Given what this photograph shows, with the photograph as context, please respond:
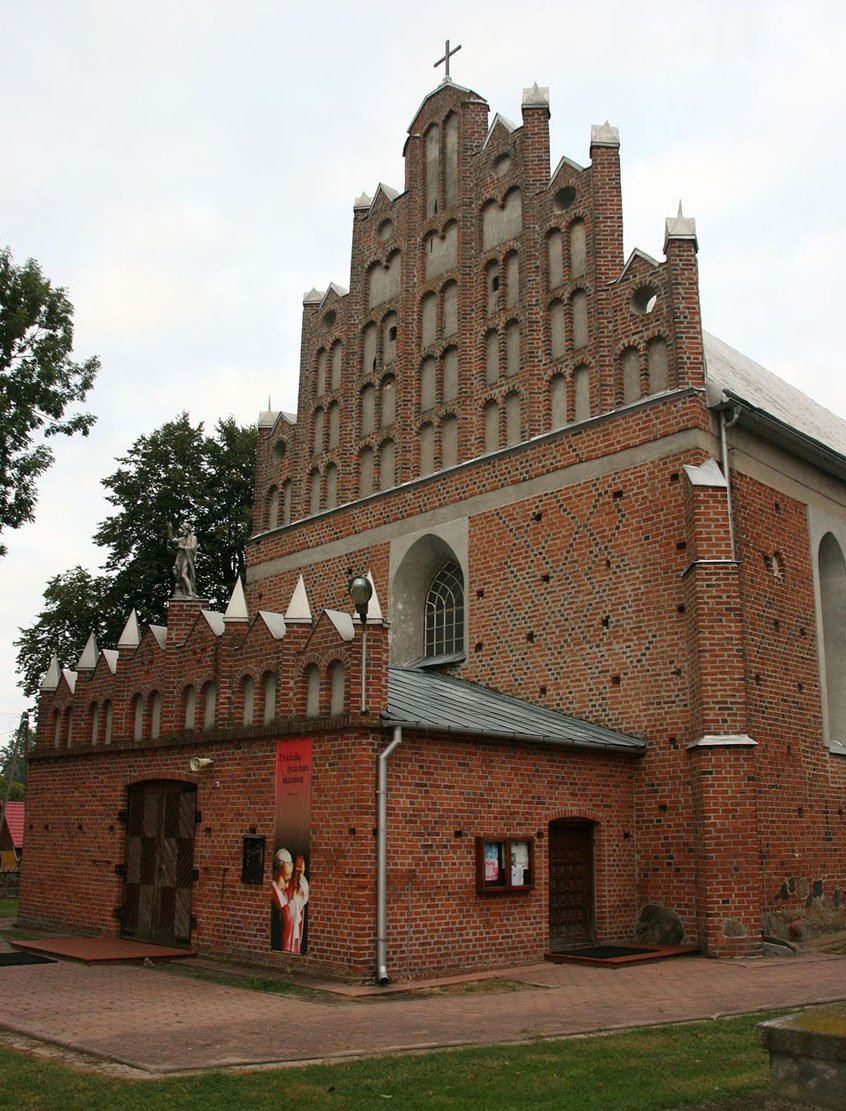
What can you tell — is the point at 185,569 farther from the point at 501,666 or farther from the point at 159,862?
the point at 501,666

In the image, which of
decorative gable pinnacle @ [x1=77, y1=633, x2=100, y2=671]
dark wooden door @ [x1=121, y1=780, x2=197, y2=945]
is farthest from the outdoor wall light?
decorative gable pinnacle @ [x1=77, y1=633, x2=100, y2=671]

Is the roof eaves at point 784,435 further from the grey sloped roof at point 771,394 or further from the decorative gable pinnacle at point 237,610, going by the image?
the decorative gable pinnacle at point 237,610

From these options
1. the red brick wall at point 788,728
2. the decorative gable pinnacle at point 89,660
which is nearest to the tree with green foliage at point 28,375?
the decorative gable pinnacle at point 89,660

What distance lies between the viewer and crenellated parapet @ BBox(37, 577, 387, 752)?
1369 cm

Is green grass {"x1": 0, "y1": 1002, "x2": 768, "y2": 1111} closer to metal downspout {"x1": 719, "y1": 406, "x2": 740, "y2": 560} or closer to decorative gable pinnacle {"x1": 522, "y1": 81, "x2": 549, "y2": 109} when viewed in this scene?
metal downspout {"x1": 719, "y1": 406, "x2": 740, "y2": 560}

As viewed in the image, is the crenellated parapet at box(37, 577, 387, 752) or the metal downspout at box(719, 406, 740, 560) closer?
the crenellated parapet at box(37, 577, 387, 752)

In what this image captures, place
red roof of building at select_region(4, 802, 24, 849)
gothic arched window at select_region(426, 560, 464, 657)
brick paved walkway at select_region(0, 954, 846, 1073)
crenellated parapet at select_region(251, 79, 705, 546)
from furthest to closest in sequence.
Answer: red roof of building at select_region(4, 802, 24, 849)
gothic arched window at select_region(426, 560, 464, 657)
crenellated parapet at select_region(251, 79, 705, 546)
brick paved walkway at select_region(0, 954, 846, 1073)

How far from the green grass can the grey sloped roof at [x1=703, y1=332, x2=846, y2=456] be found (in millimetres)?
11372

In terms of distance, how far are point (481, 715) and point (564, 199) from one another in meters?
9.81

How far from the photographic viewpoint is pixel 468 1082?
725 cm

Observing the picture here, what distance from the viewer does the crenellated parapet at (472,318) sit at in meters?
17.8

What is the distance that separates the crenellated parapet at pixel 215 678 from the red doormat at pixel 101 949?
3.00m

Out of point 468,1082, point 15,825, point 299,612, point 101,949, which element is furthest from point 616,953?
point 15,825

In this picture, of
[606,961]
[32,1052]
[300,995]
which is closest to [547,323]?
[606,961]
